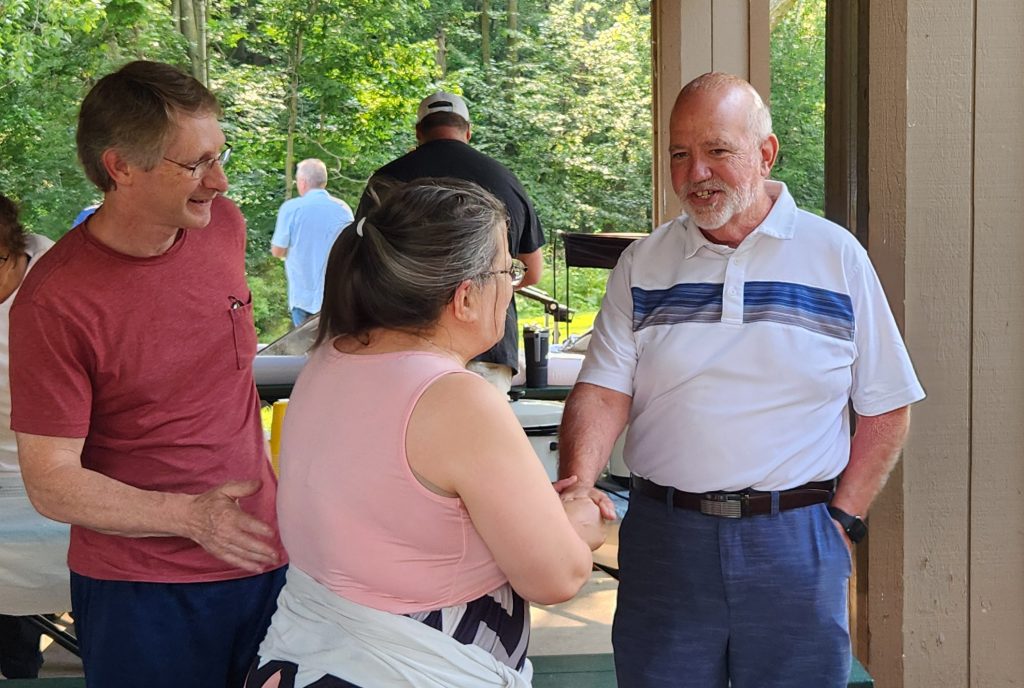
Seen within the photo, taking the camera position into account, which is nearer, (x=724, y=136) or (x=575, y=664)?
(x=724, y=136)

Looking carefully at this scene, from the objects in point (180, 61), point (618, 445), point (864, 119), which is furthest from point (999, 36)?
point (180, 61)

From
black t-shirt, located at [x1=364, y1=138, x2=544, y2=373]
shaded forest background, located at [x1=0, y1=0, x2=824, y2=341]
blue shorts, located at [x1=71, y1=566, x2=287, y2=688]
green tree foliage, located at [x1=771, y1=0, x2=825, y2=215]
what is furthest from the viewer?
shaded forest background, located at [x1=0, y1=0, x2=824, y2=341]

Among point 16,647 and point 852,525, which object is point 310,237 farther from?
point 852,525

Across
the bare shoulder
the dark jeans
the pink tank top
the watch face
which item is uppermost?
the bare shoulder

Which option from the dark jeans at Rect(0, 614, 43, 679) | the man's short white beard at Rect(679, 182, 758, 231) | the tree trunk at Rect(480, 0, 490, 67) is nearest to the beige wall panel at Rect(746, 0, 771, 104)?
the man's short white beard at Rect(679, 182, 758, 231)

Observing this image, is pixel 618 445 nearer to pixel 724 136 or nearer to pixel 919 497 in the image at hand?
pixel 919 497

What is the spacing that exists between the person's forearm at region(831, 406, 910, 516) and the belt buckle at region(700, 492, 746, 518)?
0.65ft

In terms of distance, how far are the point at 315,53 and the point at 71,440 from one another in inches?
561

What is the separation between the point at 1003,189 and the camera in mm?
2309

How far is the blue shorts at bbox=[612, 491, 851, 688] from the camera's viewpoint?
2086 millimetres

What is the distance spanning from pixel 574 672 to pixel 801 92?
849 centimetres

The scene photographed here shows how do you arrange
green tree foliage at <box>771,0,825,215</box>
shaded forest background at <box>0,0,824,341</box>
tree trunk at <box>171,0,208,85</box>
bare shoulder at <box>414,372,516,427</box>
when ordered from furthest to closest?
1. tree trunk at <box>171,0,208,85</box>
2. shaded forest background at <box>0,0,824,341</box>
3. green tree foliage at <box>771,0,825,215</box>
4. bare shoulder at <box>414,372,516,427</box>

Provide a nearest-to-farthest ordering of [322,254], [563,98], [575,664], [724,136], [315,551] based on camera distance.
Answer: [315,551] → [724,136] → [575,664] → [322,254] → [563,98]

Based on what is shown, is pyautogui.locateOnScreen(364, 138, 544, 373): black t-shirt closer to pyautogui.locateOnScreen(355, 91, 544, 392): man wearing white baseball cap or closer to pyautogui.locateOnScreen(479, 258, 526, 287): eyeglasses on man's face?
pyautogui.locateOnScreen(355, 91, 544, 392): man wearing white baseball cap
